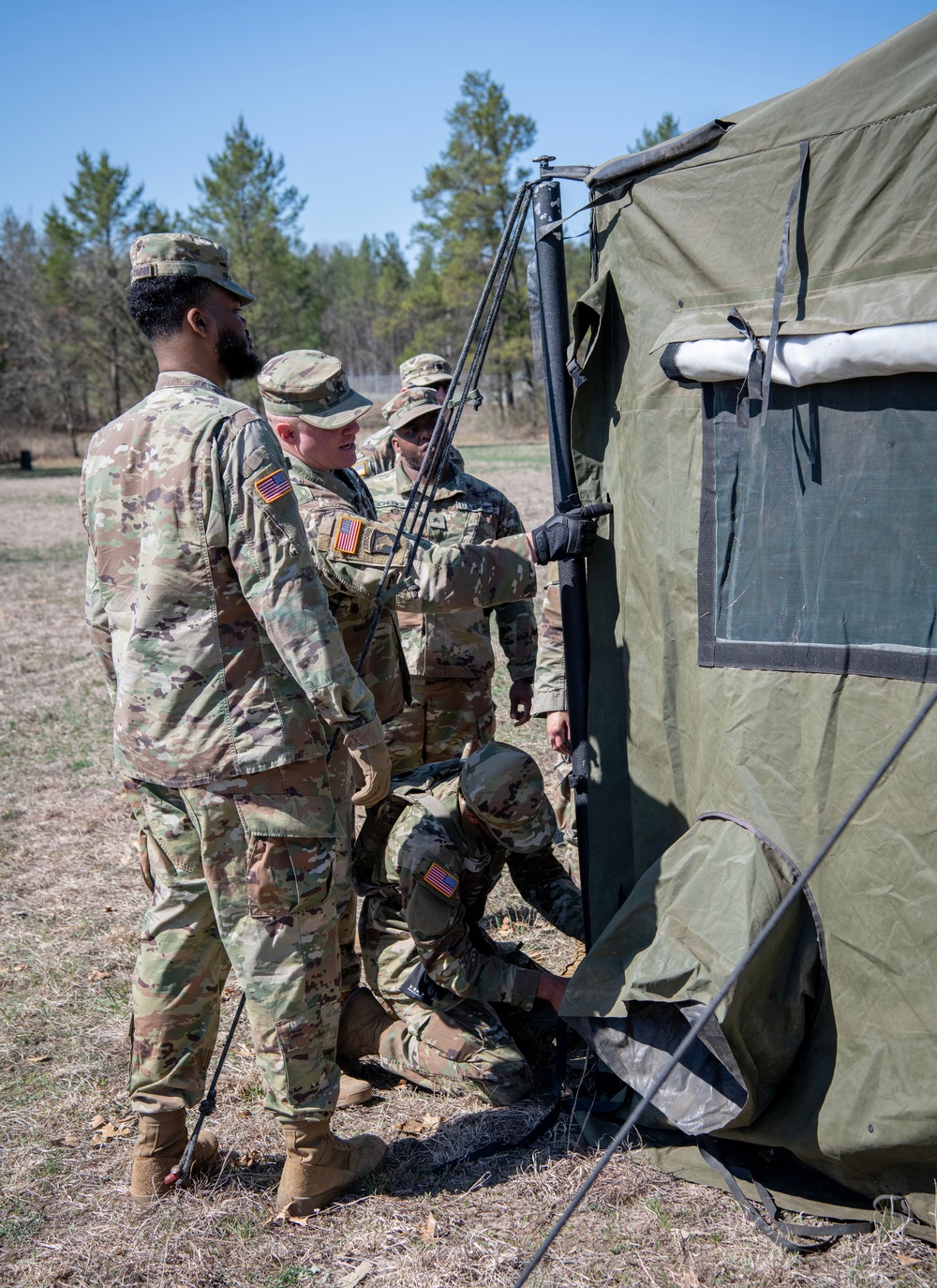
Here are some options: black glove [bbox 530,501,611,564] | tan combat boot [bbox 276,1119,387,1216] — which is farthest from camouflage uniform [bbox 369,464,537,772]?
tan combat boot [bbox 276,1119,387,1216]

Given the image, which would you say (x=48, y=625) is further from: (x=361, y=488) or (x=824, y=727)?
(x=824, y=727)

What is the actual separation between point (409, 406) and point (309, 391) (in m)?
1.74

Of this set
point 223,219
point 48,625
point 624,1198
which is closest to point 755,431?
point 624,1198

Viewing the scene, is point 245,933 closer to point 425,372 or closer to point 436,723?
point 436,723

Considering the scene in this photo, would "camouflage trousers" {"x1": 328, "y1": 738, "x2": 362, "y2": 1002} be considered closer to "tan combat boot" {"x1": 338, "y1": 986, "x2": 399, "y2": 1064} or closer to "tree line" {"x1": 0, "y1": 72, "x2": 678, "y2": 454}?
"tan combat boot" {"x1": 338, "y1": 986, "x2": 399, "y2": 1064}

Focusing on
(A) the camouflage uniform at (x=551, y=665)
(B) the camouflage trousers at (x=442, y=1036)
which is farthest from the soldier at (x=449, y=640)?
(B) the camouflage trousers at (x=442, y=1036)

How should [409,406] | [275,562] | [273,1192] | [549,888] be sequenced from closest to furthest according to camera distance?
[275,562] < [273,1192] < [549,888] < [409,406]

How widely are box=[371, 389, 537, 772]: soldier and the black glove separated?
1.56m

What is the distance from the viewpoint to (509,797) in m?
3.46

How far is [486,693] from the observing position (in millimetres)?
5047

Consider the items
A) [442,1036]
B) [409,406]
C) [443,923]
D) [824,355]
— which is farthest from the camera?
[409,406]

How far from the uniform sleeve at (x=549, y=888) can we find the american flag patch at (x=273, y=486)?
6.18ft

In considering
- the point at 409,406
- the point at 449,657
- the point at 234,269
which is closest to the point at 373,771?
the point at 449,657

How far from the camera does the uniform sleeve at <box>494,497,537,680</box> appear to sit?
513 centimetres
